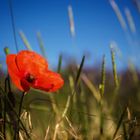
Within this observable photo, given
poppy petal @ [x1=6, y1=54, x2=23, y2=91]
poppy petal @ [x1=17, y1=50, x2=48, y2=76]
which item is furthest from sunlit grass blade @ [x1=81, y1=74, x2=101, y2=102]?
poppy petal @ [x1=6, y1=54, x2=23, y2=91]

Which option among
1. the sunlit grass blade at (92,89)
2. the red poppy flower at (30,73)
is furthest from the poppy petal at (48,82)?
the sunlit grass blade at (92,89)

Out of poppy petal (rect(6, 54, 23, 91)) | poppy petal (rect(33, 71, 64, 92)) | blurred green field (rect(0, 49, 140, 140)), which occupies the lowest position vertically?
blurred green field (rect(0, 49, 140, 140))

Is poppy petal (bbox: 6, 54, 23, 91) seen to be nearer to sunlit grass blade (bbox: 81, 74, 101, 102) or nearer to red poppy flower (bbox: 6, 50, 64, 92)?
red poppy flower (bbox: 6, 50, 64, 92)

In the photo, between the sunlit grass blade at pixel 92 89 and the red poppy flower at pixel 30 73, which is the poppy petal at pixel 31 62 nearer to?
the red poppy flower at pixel 30 73

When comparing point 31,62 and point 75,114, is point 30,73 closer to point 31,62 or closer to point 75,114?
point 31,62

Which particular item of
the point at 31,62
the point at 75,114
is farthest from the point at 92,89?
the point at 31,62

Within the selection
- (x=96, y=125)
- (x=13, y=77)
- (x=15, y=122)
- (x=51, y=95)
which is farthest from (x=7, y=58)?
(x=96, y=125)

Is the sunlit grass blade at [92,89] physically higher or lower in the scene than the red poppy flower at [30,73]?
lower
